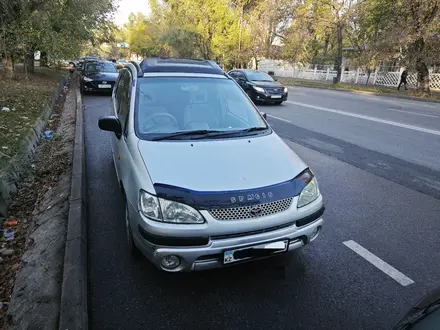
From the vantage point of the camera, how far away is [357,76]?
33.7 metres

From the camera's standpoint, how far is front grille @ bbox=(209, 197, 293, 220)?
7.87 feet

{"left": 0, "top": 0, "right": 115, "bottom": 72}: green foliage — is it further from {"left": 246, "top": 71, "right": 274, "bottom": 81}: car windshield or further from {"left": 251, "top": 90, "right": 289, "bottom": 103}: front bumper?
{"left": 251, "top": 90, "right": 289, "bottom": 103}: front bumper

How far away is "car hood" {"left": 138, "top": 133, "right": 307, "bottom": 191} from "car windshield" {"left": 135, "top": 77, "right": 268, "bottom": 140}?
28cm

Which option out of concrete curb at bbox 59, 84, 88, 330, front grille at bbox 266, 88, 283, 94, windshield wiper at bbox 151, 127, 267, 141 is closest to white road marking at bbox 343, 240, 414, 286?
windshield wiper at bbox 151, 127, 267, 141

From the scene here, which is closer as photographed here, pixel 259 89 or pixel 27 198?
pixel 27 198

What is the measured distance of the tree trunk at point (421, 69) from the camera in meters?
19.9

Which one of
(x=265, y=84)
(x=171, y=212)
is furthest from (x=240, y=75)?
(x=171, y=212)

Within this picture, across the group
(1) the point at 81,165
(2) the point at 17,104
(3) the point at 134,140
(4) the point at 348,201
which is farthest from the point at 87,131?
(4) the point at 348,201

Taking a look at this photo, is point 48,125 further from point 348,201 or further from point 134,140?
point 348,201

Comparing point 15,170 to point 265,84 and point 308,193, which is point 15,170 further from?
point 265,84

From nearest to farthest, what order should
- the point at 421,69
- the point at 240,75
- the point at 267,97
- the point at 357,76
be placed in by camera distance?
the point at 267,97 < the point at 240,75 < the point at 421,69 < the point at 357,76

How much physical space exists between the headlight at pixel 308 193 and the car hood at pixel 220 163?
0.40ft

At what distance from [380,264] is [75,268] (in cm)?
285

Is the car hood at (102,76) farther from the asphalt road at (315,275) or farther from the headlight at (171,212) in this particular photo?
the headlight at (171,212)
